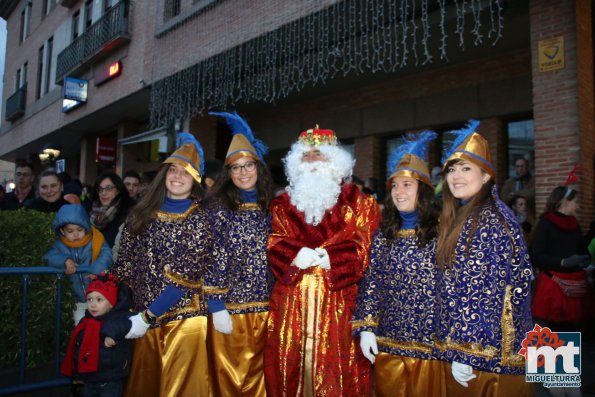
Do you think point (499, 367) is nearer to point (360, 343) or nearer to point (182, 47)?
point (360, 343)

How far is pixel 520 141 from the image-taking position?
372 inches

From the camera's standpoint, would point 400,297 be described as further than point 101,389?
No

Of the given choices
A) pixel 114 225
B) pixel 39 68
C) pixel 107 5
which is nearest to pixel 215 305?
pixel 114 225

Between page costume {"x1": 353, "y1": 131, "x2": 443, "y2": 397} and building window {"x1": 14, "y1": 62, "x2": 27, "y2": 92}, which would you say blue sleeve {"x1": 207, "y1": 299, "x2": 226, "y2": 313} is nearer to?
page costume {"x1": 353, "y1": 131, "x2": 443, "y2": 397}

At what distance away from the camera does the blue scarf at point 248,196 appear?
3.46 meters

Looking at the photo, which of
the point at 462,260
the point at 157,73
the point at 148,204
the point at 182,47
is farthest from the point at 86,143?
the point at 462,260

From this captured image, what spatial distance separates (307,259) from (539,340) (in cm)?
150

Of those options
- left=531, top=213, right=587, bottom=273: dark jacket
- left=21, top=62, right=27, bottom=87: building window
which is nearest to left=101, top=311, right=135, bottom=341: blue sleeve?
left=531, top=213, right=587, bottom=273: dark jacket

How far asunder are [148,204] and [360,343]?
172 centimetres

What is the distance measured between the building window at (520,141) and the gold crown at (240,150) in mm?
7557

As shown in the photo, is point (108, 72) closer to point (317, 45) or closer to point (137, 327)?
point (317, 45)

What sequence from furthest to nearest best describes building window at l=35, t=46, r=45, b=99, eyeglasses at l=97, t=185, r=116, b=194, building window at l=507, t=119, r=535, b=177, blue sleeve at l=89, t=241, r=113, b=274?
1. building window at l=35, t=46, r=45, b=99
2. building window at l=507, t=119, r=535, b=177
3. eyeglasses at l=97, t=185, r=116, b=194
4. blue sleeve at l=89, t=241, r=113, b=274

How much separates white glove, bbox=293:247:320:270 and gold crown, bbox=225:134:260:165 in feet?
2.81

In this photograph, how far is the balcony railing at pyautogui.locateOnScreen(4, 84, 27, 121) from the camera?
70.8 feet
